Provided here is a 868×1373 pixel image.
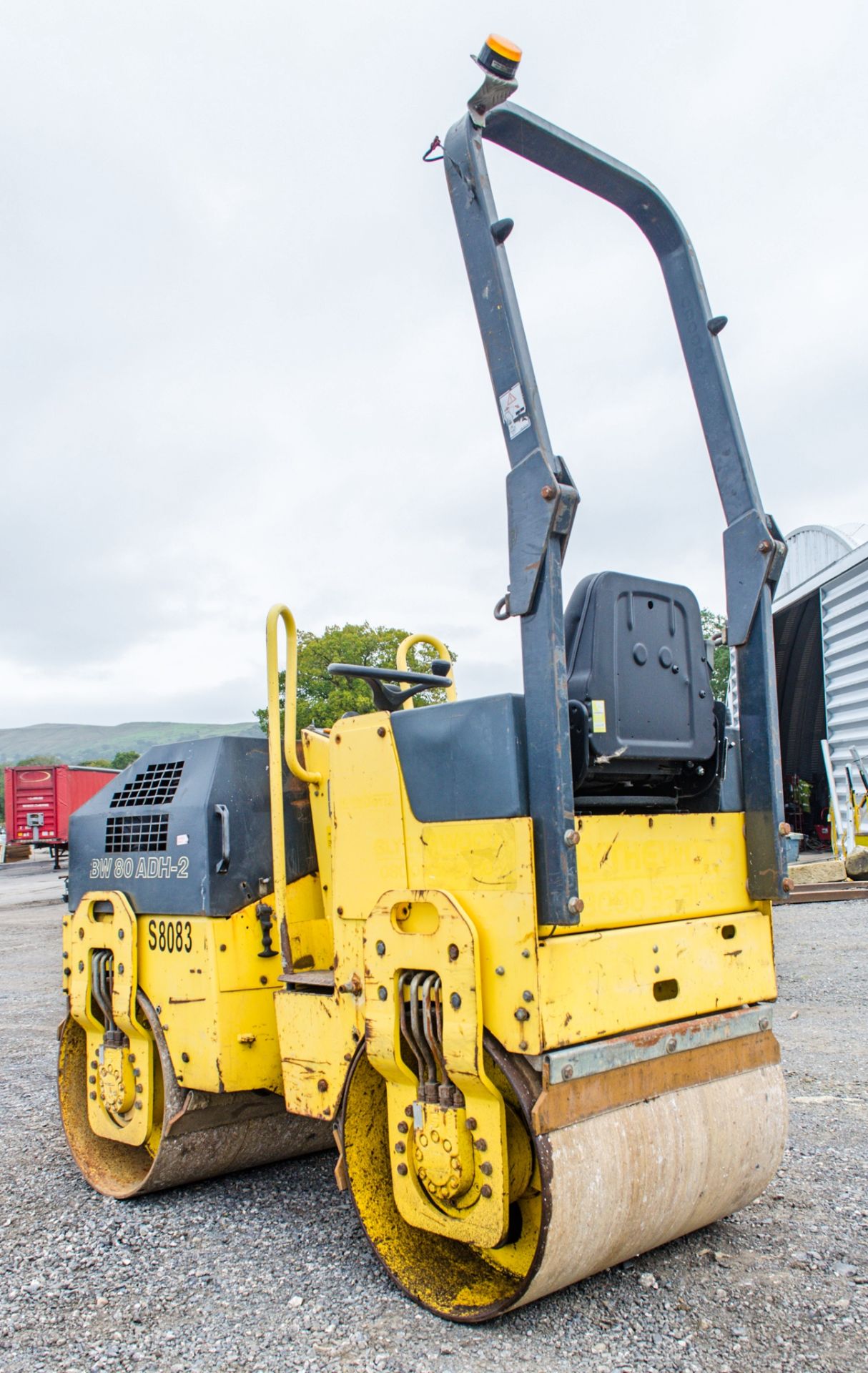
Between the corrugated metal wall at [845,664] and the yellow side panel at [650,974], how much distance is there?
43.0ft

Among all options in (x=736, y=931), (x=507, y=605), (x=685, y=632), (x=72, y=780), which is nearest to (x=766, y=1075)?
(x=736, y=931)

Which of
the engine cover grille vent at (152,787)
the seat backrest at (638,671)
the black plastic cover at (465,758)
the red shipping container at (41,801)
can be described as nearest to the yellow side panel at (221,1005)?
the engine cover grille vent at (152,787)

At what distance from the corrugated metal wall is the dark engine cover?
13.2 meters

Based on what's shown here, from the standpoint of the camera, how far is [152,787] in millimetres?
4094

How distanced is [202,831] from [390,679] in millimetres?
868

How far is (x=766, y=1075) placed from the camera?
312 cm

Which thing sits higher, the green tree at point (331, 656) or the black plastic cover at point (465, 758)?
the green tree at point (331, 656)

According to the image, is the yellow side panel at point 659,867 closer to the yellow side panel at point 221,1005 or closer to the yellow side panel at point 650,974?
the yellow side panel at point 650,974

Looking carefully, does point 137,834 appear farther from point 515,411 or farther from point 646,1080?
point 515,411

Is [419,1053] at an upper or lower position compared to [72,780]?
lower

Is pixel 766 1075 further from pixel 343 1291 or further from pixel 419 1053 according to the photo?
pixel 343 1291

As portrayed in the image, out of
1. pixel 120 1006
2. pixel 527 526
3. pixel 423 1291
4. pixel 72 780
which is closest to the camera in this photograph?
pixel 527 526

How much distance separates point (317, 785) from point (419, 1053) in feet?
3.86

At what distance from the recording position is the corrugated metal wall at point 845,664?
1541 cm
